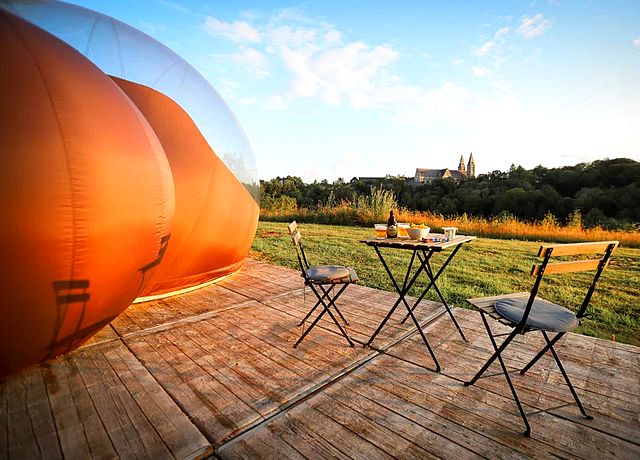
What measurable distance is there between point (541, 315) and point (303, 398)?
1.78m

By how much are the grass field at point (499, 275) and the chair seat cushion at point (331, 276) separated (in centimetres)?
208

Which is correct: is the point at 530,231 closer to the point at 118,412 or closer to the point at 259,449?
the point at 259,449

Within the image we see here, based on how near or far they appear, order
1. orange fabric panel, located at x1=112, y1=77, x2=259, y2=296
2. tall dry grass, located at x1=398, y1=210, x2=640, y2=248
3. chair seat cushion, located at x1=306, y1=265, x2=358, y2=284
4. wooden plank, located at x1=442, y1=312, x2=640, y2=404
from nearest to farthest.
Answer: wooden plank, located at x1=442, y1=312, x2=640, y2=404
chair seat cushion, located at x1=306, y1=265, x2=358, y2=284
orange fabric panel, located at x1=112, y1=77, x2=259, y2=296
tall dry grass, located at x1=398, y1=210, x2=640, y2=248

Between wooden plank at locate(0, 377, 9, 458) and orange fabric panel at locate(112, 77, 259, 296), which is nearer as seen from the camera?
wooden plank at locate(0, 377, 9, 458)

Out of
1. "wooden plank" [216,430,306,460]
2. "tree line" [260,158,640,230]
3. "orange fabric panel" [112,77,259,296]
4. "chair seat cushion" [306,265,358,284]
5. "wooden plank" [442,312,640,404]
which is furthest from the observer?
"tree line" [260,158,640,230]

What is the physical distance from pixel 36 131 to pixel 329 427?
2.68m

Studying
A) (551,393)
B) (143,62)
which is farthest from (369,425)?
(143,62)

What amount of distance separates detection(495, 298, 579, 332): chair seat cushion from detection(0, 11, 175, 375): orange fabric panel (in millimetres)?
2966

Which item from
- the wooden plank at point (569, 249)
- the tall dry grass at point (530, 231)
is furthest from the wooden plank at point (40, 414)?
the tall dry grass at point (530, 231)

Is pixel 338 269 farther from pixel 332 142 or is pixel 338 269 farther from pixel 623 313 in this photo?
pixel 332 142

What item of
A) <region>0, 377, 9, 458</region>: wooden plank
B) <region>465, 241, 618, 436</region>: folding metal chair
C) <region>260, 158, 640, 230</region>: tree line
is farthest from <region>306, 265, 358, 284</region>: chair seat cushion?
<region>260, 158, 640, 230</region>: tree line

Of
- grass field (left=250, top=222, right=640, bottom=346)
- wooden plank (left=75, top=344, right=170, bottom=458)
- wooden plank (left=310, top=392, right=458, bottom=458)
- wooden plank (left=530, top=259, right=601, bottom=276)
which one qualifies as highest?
wooden plank (left=530, top=259, right=601, bottom=276)

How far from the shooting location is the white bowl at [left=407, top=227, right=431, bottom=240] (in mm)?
2781

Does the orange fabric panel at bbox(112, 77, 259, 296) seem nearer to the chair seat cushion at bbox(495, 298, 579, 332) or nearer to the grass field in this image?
the grass field
